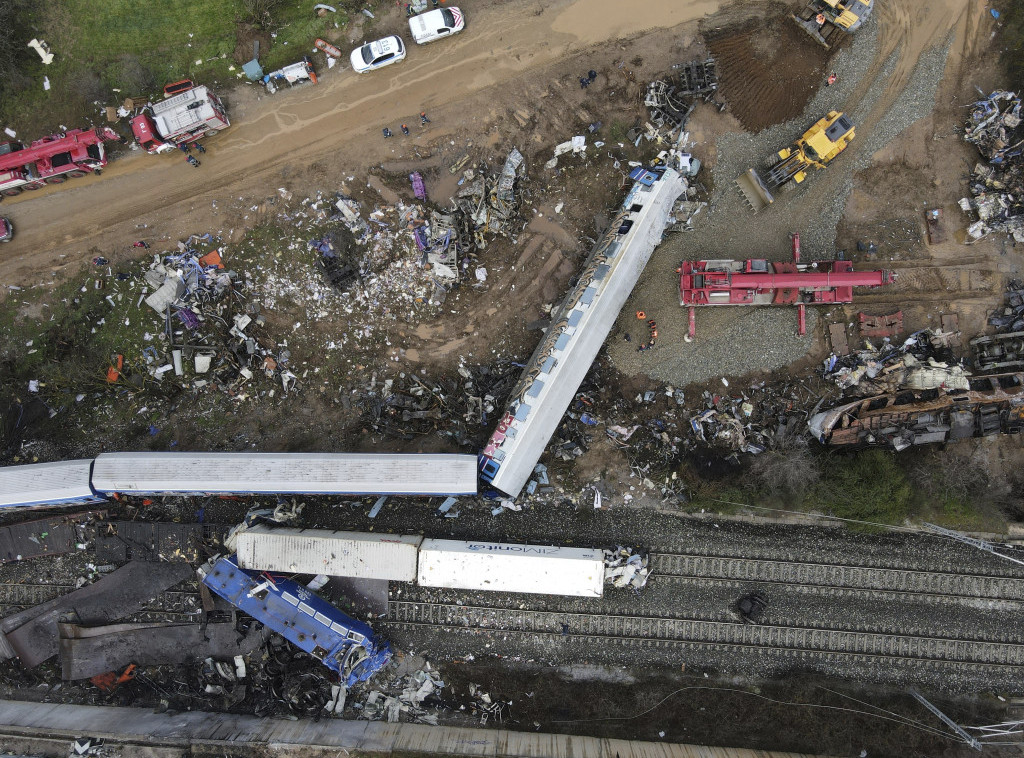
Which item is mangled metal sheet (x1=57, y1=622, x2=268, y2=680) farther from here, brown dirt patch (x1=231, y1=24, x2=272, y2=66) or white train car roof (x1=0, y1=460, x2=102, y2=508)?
brown dirt patch (x1=231, y1=24, x2=272, y2=66)

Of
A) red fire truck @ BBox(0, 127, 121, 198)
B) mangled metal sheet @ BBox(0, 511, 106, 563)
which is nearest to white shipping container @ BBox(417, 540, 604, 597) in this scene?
mangled metal sheet @ BBox(0, 511, 106, 563)

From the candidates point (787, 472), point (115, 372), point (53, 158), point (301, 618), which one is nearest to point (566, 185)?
point (787, 472)

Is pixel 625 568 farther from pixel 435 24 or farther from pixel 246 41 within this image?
pixel 246 41

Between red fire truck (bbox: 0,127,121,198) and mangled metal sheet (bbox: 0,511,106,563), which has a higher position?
red fire truck (bbox: 0,127,121,198)

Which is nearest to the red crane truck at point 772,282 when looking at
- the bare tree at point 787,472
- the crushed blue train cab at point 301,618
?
the bare tree at point 787,472

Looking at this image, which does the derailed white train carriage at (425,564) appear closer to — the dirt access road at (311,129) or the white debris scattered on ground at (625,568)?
the white debris scattered on ground at (625,568)

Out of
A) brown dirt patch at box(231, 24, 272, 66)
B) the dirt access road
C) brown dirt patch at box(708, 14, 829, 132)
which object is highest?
brown dirt patch at box(231, 24, 272, 66)
